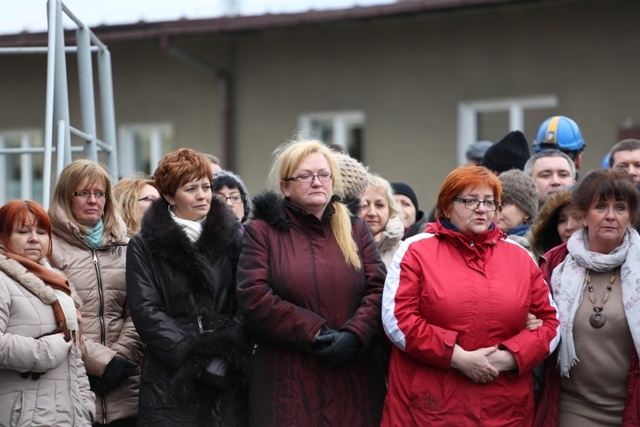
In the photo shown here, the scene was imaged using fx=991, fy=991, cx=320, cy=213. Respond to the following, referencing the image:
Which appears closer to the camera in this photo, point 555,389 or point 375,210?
point 555,389

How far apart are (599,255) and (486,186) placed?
24.7 inches

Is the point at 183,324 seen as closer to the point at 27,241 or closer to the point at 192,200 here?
the point at 192,200

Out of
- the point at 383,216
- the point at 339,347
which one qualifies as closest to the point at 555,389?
the point at 339,347

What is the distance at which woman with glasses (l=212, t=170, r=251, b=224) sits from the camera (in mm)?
6195

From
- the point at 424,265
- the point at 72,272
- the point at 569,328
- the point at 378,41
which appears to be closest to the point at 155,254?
the point at 72,272

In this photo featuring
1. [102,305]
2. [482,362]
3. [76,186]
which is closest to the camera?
[482,362]

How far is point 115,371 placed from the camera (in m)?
4.94

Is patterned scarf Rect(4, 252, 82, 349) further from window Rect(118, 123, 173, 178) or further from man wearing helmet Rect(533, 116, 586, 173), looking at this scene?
window Rect(118, 123, 173, 178)

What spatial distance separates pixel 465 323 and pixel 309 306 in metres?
0.73

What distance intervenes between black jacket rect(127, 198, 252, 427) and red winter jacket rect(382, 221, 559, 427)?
770mm

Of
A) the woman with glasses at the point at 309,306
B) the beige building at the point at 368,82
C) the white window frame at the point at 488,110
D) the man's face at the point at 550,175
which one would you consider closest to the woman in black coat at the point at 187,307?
the woman with glasses at the point at 309,306

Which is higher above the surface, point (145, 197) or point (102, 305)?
point (145, 197)

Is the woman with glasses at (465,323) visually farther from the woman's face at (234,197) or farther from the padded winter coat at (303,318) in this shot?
the woman's face at (234,197)

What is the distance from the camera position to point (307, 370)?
182 inches
